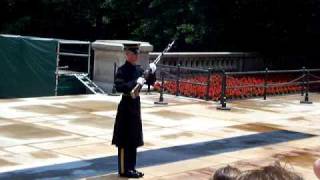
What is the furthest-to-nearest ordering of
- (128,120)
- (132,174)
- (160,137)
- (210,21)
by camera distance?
1. (210,21)
2. (160,137)
3. (132,174)
4. (128,120)

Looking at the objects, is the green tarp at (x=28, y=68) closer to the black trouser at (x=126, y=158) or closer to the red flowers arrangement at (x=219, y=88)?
the red flowers arrangement at (x=219, y=88)

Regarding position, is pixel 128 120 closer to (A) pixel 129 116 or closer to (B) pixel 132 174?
(A) pixel 129 116

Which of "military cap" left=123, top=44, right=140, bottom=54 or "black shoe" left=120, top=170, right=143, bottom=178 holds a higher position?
"military cap" left=123, top=44, right=140, bottom=54

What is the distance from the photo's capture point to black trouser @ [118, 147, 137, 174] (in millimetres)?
8012

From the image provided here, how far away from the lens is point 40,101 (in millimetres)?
15281

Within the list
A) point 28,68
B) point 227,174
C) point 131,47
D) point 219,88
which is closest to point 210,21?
point 219,88

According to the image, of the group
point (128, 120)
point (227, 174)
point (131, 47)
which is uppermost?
point (131, 47)

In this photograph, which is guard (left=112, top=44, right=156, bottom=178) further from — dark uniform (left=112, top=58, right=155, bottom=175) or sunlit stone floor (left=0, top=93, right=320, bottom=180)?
sunlit stone floor (left=0, top=93, right=320, bottom=180)

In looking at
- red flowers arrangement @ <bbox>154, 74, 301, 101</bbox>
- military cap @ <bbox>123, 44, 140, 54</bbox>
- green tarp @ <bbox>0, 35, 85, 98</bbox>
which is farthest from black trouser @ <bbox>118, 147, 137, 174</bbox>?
green tarp @ <bbox>0, 35, 85, 98</bbox>

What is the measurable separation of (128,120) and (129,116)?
55 millimetres

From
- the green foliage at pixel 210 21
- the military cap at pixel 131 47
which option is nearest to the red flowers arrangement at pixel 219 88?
the green foliage at pixel 210 21

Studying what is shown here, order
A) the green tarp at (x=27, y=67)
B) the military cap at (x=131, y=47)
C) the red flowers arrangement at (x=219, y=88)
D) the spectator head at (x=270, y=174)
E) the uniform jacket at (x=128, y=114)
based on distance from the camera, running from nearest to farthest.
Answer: the spectator head at (x=270, y=174) → the military cap at (x=131, y=47) → the uniform jacket at (x=128, y=114) → the red flowers arrangement at (x=219, y=88) → the green tarp at (x=27, y=67)

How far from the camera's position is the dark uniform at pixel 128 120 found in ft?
26.0

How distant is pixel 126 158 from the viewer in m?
8.09
